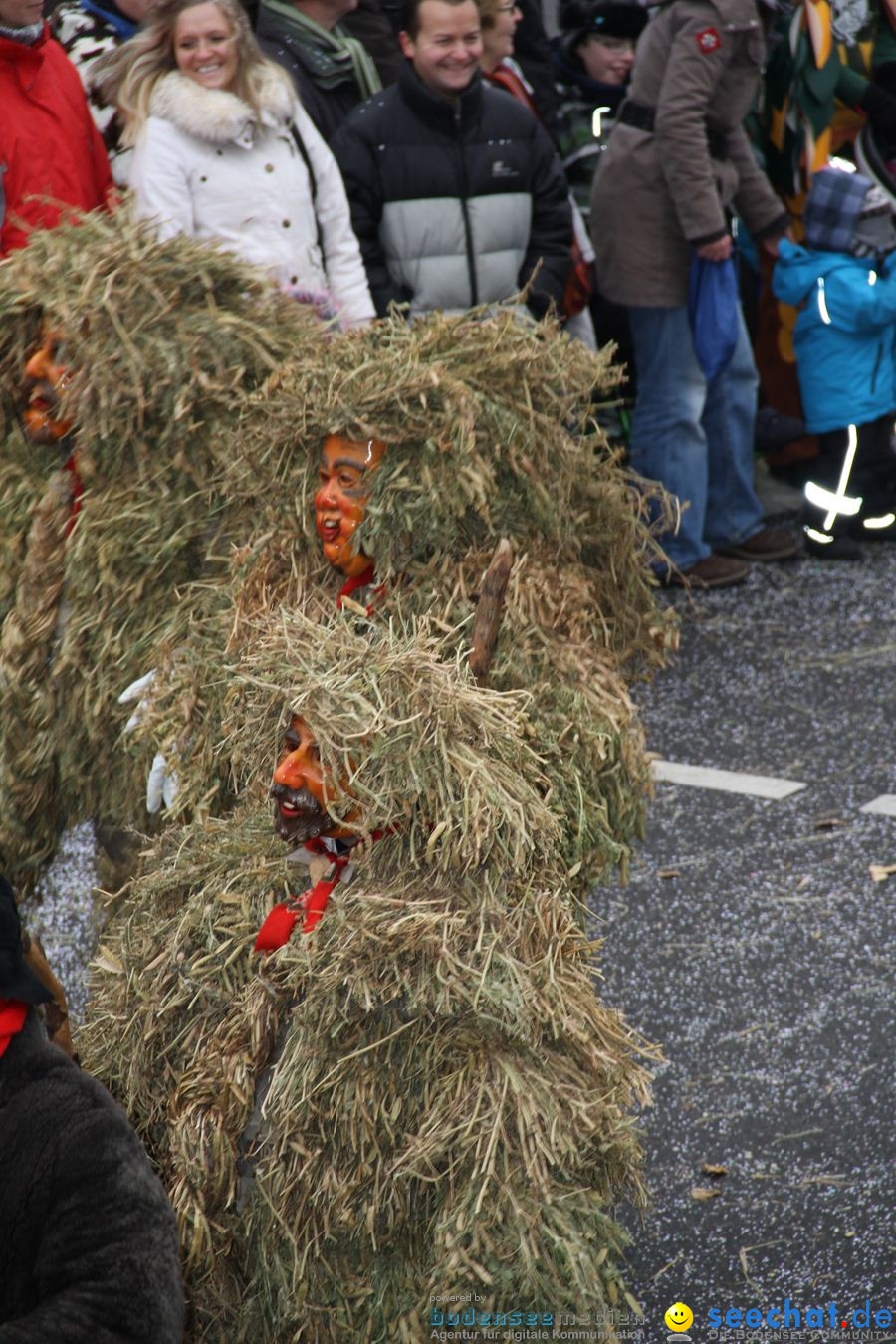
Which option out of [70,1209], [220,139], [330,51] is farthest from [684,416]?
[70,1209]

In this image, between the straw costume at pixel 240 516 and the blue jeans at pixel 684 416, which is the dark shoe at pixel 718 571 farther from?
the straw costume at pixel 240 516

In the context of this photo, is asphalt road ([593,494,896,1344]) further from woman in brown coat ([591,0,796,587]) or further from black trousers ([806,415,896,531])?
black trousers ([806,415,896,531])

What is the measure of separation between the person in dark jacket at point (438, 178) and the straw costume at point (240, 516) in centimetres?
210

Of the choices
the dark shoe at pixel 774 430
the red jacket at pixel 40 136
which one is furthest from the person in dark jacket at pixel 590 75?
the red jacket at pixel 40 136

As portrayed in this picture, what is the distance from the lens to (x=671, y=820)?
511 cm

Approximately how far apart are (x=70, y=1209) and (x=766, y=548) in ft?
18.7

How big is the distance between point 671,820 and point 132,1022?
284 centimetres

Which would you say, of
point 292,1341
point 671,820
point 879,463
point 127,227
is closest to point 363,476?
point 127,227

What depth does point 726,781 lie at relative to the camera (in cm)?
534

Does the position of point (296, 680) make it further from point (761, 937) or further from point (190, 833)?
point (761, 937)

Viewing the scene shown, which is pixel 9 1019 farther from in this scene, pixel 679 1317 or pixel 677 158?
pixel 677 158

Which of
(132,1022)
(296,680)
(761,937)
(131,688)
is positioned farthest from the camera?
(761,937)

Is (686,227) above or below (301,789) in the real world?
below

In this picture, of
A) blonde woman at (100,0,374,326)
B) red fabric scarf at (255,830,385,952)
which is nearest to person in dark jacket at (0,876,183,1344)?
red fabric scarf at (255,830,385,952)
